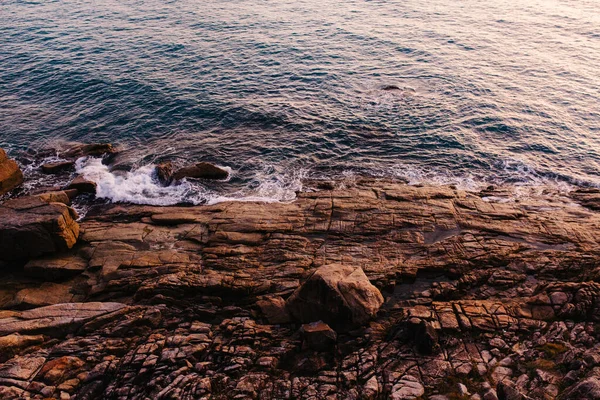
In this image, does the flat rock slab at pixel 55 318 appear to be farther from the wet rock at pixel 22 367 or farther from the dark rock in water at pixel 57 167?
the dark rock in water at pixel 57 167

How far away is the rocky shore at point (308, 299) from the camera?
15.2 metres

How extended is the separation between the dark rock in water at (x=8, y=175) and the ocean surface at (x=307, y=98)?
296 centimetres

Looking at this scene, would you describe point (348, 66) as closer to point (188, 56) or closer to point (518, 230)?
point (188, 56)

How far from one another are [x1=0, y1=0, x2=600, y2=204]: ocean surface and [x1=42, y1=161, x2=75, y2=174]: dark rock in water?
1387 millimetres

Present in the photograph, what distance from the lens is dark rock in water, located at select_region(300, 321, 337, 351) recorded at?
1659 cm

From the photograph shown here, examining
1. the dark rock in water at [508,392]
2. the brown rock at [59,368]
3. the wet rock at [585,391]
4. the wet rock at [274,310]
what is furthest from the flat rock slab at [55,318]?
the wet rock at [585,391]

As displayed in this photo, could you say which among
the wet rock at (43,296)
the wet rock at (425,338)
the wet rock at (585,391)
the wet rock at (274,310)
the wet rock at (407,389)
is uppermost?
the wet rock at (585,391)

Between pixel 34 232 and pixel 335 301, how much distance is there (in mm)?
18363

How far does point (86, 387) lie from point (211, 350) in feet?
16.8

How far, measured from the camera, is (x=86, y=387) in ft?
50.0

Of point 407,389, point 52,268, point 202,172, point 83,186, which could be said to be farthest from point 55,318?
point 202,172

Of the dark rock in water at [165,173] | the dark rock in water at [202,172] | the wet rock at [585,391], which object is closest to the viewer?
the wet rock at [585,391]

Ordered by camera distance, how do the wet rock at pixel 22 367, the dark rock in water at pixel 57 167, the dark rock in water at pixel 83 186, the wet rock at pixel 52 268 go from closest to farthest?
the wet rock at pixel 22 367, the wet rock at pixel 52 268, the dark rock in water at pixel 83 186, the dark rock in water at pixel 57 167

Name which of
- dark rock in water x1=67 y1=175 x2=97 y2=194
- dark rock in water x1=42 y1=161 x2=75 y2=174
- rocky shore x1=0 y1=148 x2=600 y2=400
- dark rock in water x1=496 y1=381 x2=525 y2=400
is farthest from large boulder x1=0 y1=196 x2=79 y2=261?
dark rock in water x1=496 y1=381 x2=525 y2=400
